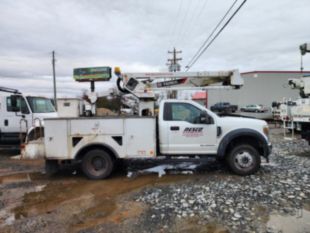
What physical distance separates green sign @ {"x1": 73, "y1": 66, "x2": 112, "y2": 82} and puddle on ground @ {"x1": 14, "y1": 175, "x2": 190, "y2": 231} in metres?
2.79

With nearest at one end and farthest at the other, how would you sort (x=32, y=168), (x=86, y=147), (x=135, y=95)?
(x=86, y=147)
(x=135, y=95)
(x=32, y=168)

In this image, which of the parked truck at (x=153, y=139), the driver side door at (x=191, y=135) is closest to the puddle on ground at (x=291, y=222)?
the parked truck at (x=153, y=139)

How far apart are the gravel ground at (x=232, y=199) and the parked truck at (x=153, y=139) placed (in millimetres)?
665

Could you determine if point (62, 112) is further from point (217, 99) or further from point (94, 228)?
point (217, 99)

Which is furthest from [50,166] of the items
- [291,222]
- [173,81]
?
[291,222]

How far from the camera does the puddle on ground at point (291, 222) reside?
394 centimetres

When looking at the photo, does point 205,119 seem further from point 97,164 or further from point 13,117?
point 13,117

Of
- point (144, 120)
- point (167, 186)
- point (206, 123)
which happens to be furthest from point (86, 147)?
point (206, 123)

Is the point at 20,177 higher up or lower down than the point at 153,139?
lower down

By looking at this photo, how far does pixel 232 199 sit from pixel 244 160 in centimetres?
182

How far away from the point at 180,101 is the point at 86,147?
2714 mm

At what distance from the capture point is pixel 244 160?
6.64 meters

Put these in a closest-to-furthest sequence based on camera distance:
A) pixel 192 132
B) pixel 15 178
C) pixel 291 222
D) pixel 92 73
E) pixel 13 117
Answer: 1. pixel 291 222
2. pixel 192 132
3. pixel 15 178
4. pixel 92 73
5. pixel 13 117

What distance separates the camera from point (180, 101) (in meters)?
6.92
